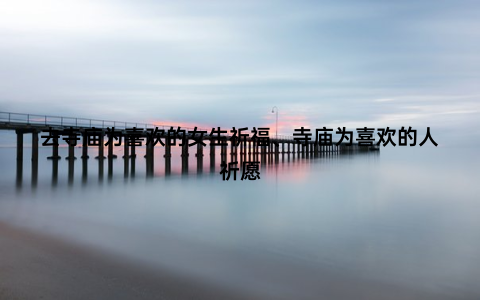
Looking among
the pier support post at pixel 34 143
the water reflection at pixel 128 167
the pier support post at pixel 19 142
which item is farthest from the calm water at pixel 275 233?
the pier support post at pixel 19 142

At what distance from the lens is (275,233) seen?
32.3ft

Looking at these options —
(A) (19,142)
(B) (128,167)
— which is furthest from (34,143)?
(B) (128,167)

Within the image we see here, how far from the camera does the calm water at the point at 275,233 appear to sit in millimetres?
6434

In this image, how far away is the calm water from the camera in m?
6.43

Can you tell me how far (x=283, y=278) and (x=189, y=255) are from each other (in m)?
2.10

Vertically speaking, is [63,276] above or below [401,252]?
above

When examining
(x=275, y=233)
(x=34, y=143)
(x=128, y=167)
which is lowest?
(x=128, y=167)

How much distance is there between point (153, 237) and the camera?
893cm

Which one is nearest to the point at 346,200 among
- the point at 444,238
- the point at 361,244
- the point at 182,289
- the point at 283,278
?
the point at 444,238

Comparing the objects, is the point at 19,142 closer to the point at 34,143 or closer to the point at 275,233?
the point at 34,143

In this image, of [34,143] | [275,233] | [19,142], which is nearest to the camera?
[275,233]

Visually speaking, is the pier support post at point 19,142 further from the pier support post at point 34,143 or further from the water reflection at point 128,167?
the pier support post at point 34,143

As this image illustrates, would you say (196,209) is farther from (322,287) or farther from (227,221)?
(322,287)

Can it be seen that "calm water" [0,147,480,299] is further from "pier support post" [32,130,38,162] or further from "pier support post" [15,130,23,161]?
"pier support post" [15,130,23,161]
